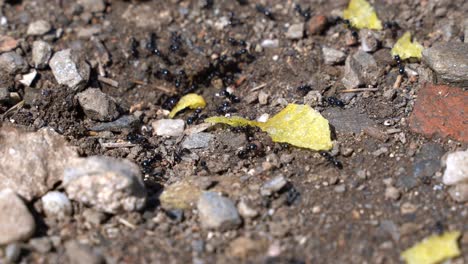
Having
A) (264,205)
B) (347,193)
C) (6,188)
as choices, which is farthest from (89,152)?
(347,193)

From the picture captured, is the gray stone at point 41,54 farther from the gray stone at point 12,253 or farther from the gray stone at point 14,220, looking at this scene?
the gray stone at point 12,253

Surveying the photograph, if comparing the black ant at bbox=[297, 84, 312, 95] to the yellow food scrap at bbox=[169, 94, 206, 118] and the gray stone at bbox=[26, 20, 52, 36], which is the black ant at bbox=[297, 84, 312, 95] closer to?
the yellow food scrap at bbox=[169, 94, 206, 118]

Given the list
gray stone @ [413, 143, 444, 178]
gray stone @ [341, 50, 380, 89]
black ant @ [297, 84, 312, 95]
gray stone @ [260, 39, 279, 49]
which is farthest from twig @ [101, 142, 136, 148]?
gray stone @ [413, 143, 444, 178]

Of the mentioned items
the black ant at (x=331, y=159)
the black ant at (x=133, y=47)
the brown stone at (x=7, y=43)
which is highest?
the black ant at (x=331, y=159)

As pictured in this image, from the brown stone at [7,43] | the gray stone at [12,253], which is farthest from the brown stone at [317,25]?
the gray stone at [12,253]

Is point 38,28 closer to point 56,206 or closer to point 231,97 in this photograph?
point 231,97

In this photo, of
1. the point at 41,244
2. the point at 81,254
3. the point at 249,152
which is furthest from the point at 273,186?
the point at 41,244

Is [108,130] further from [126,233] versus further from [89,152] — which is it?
[126,233]
